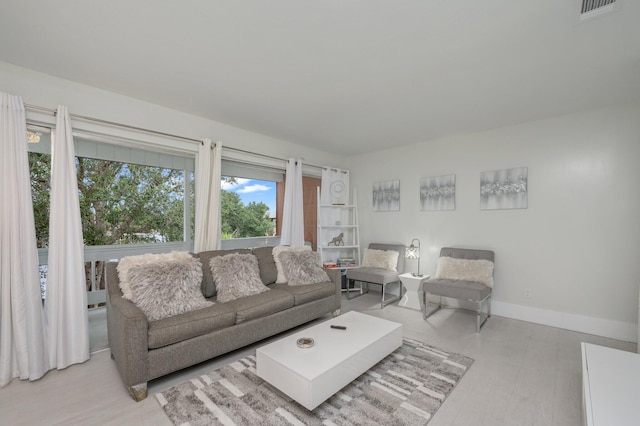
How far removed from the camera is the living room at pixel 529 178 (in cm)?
249

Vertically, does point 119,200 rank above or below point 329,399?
above

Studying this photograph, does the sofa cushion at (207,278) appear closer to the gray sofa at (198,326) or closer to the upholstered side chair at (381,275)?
the gray sofa at (198,326)

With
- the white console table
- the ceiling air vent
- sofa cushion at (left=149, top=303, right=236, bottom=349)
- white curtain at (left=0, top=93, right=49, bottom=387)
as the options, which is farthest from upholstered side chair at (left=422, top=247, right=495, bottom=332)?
white curtain at (left=0, top=93, right=49, bottom=387)

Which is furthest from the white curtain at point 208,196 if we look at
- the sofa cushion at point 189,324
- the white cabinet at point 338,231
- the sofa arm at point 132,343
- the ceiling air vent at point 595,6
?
the ceiling air vent at point 595,6

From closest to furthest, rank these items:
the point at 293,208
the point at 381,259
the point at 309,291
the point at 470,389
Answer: the point at 470,389 < the point at 309,291 < the point at 293,208 < the point at 381,259

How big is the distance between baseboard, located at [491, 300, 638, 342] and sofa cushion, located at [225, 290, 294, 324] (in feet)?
9.25

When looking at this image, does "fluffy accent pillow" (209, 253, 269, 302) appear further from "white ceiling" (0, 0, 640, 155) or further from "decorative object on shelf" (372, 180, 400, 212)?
"decorative object on shelf" (372, 180, 400, 212)

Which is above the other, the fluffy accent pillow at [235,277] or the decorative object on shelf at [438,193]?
the decorative object on shelf at [438,193]

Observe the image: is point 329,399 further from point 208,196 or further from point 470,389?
point 208,196

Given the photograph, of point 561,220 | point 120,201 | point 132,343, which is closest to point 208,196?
point 120,201

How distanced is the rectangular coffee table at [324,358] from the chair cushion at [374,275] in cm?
142

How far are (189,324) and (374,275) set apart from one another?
255cm

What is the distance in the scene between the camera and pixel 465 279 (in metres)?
3.58

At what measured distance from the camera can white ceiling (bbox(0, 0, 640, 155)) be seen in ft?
5.49
